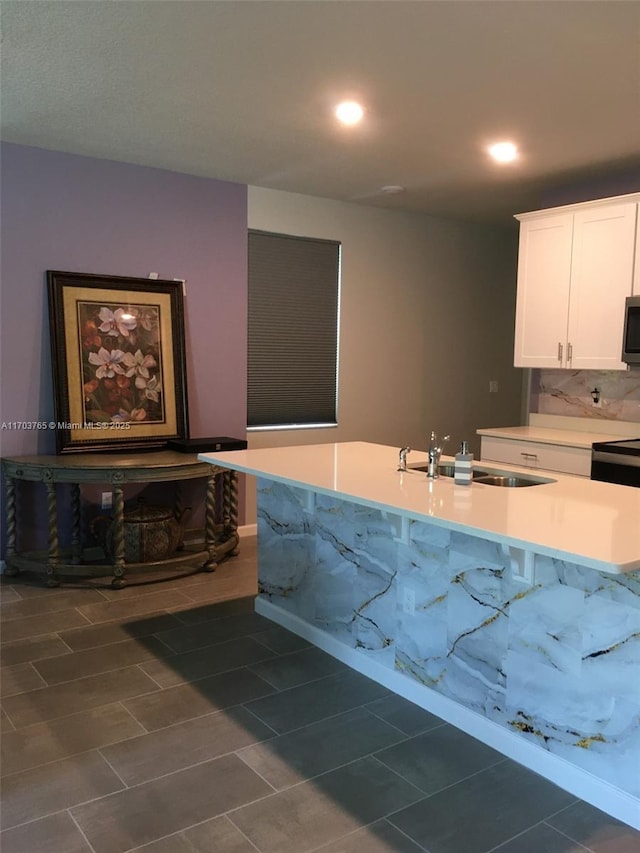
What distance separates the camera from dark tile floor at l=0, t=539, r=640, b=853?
200 centimetres

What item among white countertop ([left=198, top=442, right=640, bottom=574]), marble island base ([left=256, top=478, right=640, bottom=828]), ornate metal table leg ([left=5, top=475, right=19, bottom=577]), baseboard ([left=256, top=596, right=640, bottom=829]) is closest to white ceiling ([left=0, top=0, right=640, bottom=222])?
white countertop ([left=198, top=442, right=640, bottom=574])

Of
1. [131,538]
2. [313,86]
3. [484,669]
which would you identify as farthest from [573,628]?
[131,538]

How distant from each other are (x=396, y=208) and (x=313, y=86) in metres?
2.76

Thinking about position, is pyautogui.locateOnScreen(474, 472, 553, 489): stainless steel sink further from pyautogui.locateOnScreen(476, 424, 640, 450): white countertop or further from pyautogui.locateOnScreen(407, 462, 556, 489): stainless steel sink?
pyautogui.locateOnScreen(476, 424, 640, 450): white countertop

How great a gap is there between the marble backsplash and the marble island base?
250 cm

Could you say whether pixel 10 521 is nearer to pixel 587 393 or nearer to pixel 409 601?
pixel 409 601

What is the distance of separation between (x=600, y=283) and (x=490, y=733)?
2.94 meters

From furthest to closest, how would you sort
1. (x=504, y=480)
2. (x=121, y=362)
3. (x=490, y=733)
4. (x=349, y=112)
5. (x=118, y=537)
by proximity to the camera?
(x=121, y=362) → (x=118, y=537) → (x=349, y=112) → (x=504, y=480) → (x=490, y=733)

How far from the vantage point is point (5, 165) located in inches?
160

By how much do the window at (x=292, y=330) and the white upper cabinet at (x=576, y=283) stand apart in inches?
59.9

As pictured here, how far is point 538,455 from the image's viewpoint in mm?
4473

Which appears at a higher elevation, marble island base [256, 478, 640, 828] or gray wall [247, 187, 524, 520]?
gray wall [247, 187, 524, 520]

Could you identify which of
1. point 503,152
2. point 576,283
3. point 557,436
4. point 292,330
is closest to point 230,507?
point 292,330

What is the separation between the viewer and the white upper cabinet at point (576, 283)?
4.21 m
